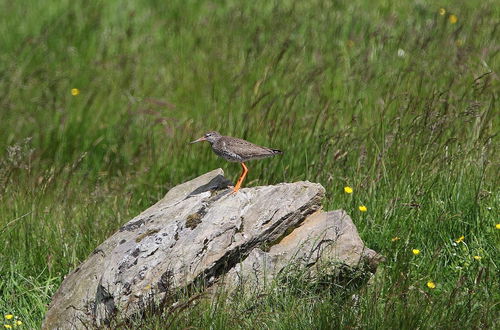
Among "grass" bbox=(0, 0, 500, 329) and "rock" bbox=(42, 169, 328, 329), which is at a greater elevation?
"rock" bbox=(42, 169, 328, 329)

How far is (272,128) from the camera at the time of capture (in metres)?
7.44

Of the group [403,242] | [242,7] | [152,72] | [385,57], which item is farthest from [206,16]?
[403,242]

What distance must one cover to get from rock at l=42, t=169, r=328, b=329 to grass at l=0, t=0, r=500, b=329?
0.89ft

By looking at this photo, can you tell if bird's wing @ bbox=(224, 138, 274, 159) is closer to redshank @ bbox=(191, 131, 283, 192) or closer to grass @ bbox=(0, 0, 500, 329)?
redshank @ bbox=(191, 131, 283, 192)

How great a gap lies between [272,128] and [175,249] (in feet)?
8.50

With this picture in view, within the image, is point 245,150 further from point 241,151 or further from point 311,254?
point 311,254

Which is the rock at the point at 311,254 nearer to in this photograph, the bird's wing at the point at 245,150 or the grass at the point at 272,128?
the grass at the point at 272,128

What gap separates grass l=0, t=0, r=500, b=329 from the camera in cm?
528

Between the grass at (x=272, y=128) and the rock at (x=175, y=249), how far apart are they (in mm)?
272

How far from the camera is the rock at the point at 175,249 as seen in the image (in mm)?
4938

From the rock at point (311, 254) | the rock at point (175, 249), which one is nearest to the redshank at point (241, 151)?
the rock at point (175, 249)

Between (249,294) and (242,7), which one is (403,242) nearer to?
(249,294)

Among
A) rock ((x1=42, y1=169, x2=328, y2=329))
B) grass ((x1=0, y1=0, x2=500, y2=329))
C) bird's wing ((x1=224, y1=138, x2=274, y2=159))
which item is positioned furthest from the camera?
bird's wing ((x1=224, y1=138, x2=274, y2=159))

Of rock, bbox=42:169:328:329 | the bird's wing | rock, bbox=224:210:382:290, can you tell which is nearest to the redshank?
the bird's wing
